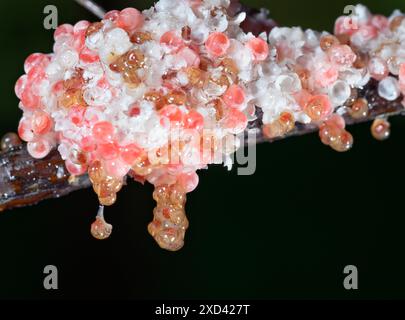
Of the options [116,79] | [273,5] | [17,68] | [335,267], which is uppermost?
[273,5]

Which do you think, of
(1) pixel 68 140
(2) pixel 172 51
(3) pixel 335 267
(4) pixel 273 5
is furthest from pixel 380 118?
(4) pixel 273 5

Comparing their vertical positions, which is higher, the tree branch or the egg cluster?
the egg cluster

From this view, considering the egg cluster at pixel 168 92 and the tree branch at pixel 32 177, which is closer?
the egg cluster at pixel 168 92

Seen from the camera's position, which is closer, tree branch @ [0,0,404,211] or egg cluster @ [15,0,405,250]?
egg cluster @ [15,0,405,250]

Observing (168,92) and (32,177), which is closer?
(168,92)

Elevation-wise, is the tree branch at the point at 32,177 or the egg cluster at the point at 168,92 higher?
the egg cluster at the point at 168,92

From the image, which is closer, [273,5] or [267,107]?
[267,107]

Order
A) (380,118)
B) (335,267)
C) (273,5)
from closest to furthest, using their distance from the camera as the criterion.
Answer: (380,118), (335,267), (273,5)

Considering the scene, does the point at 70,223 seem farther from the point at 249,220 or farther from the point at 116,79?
the point at 116,79
